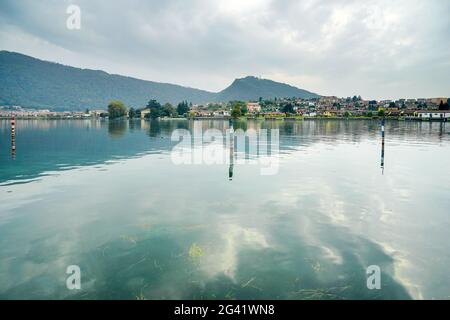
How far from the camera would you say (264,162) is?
4084 cm

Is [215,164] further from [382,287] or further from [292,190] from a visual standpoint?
[382,287]

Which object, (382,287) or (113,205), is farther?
(113,205)

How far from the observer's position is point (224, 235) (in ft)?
54.1

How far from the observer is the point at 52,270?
12781 millimetres

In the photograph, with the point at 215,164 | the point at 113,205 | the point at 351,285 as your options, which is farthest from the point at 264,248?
the point at 215,164

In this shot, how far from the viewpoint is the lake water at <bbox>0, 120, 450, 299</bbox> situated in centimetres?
1167

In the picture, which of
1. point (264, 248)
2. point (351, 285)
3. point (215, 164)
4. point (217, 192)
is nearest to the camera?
point (351, 285)

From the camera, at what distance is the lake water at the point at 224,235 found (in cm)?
1167
